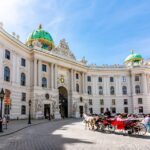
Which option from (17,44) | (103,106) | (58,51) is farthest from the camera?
(103,106)

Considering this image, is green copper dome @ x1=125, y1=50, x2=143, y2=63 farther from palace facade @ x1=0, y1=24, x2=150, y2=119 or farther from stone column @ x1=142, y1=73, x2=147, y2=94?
stone column @ x1=142, y1=73, x2=147, y2=94

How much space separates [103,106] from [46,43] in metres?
26.4

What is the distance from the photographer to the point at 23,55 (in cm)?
4356

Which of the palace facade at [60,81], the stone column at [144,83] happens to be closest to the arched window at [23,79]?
the palace facade at [60,81]

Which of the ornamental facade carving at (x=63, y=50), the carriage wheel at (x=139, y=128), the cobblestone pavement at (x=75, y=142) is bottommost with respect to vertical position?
the cobblestone pavement at (x=75, y=142)

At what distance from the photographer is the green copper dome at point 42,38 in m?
54.4

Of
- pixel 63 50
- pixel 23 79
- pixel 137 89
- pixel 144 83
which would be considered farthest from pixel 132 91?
pixel 23 79

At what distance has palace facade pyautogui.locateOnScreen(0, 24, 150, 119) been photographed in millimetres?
39125

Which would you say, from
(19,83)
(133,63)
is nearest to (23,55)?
(19,83)

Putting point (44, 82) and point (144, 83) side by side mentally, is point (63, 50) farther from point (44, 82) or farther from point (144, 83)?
point (144, 83)

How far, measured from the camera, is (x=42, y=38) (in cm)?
5441

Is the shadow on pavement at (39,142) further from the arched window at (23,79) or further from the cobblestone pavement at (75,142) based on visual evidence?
the arched window at (23,79)

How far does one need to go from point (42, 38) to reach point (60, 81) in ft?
41.4

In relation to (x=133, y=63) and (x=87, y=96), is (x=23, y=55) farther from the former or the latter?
(x=133, y=63)
